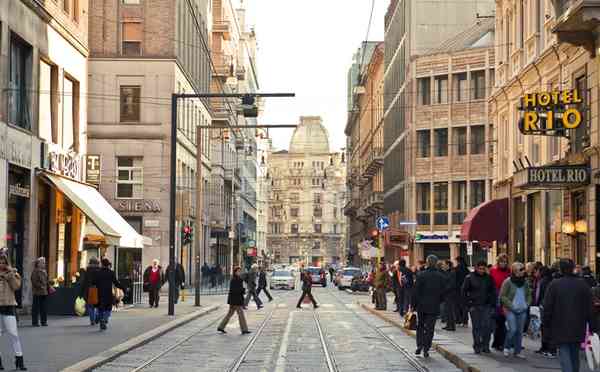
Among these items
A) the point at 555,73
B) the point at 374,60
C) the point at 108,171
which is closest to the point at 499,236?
the point at 555,73

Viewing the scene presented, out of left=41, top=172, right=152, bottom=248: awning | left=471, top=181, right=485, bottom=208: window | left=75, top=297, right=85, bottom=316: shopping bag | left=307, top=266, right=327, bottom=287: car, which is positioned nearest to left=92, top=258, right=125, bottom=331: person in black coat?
left=75, top=297, right=85, bottom=316: shopping bag

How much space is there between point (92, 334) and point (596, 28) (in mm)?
Result: 13553

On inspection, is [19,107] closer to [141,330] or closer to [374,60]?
[141,330]

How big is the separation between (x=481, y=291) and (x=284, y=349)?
15.4 feet

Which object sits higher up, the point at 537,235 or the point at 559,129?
the point at 559,129

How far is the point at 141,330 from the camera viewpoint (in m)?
28.1

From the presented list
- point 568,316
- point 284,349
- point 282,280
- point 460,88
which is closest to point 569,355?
point 568,316

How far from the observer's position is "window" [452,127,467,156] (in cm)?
6981

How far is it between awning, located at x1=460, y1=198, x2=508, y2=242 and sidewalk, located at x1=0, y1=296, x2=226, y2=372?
10961 millimetres

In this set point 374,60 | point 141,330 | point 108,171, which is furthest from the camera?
point 374,60

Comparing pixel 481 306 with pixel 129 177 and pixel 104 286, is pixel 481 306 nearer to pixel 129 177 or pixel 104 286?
pixel 104 286

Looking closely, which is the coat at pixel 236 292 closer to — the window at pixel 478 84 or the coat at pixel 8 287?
the coat at pixel 8 287

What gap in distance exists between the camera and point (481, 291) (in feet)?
70.7

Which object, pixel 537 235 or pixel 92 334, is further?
pixel 537 235
